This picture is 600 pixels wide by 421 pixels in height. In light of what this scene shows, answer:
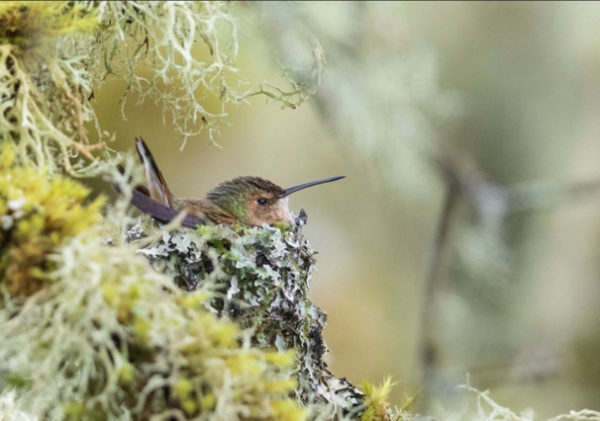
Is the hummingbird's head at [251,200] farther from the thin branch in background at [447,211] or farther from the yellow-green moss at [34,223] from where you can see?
the yellow-green moss at [34,223]

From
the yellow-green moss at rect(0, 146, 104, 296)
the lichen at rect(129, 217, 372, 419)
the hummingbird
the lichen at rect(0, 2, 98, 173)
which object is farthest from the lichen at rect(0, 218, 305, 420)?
the hummingbird

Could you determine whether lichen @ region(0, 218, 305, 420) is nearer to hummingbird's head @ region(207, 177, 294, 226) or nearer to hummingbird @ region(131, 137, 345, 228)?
hummingbird @ region(131, 137, 345, 228)

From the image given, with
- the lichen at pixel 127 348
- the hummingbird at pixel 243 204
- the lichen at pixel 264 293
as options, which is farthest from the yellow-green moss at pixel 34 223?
the hummingbird at pixel 243 204

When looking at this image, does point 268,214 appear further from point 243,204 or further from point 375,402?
point 375,402

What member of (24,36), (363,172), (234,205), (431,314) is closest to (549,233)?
(363,172)

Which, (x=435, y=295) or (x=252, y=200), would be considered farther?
(x=252, y=200)

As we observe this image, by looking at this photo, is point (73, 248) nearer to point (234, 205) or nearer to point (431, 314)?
point (431, 314)

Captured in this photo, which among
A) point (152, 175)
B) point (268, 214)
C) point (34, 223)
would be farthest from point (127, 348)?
point (268, 214)
